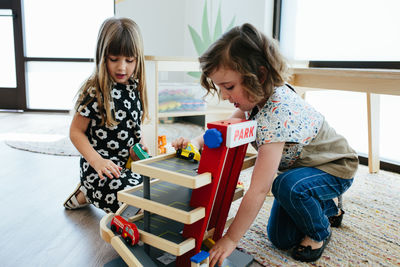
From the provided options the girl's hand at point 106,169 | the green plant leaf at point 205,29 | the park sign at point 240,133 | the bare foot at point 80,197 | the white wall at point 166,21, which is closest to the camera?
the park sign at point 240,133

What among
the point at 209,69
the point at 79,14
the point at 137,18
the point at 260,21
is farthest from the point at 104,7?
the point at 209,69

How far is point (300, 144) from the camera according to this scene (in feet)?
3.16

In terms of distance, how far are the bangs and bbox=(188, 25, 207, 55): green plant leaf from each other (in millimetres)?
1687

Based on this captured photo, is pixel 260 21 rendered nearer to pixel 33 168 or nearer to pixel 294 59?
pixel 294 59

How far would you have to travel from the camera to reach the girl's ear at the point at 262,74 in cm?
87

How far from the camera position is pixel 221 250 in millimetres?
808

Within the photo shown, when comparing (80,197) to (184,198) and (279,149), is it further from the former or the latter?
(279,149)

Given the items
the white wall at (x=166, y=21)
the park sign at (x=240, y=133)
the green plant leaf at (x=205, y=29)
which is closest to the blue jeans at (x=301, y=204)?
the park sign at (x=240, y=133)

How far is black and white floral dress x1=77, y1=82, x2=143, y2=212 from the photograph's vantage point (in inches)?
46.3

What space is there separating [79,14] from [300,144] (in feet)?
10.1

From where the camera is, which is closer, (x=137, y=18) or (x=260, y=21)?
(x=260, y=21)

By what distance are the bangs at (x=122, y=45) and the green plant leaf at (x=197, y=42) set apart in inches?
66.4

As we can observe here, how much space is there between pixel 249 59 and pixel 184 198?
36cm

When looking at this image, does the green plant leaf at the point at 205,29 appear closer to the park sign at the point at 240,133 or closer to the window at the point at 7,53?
the window at the point at 7,53
